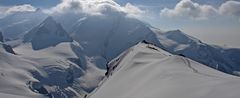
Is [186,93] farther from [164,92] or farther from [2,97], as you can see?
[2,97]

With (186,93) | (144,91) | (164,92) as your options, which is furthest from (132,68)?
(186,93)

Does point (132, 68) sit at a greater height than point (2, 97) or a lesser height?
greater

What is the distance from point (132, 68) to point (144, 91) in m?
25.4

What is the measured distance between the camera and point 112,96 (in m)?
54.5

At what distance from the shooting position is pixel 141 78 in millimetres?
57375

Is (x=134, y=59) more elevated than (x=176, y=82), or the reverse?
(x=176, y=82)

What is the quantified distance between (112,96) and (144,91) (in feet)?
33.1

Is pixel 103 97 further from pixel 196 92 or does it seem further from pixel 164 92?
pixel 196 92

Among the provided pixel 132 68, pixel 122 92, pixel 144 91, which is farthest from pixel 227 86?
pixel 132 68

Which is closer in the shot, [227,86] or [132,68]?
[227,86]

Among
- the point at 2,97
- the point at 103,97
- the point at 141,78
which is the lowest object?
the point at 2,97

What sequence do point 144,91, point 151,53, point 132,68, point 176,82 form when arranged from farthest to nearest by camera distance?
point 151,53, point 132,68, point 144,91, point 176,82

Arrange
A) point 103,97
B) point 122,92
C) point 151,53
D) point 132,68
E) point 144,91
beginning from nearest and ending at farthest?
point 144,91 < point 122,92 < point 103,97 < point 132,68 < point 151,53

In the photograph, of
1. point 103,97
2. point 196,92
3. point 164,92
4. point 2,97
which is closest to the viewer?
point 196,92
